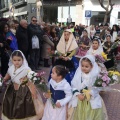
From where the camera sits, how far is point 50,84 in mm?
3631

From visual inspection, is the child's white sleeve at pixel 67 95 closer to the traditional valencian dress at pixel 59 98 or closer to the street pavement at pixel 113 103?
the traditional valencian dress at pixel 59 98

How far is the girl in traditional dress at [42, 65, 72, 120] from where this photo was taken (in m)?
3.46

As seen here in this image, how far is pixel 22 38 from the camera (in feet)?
23.1

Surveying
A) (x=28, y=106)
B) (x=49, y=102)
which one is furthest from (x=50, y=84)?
(x=28, y=106)

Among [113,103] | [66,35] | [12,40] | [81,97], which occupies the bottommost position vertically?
[113,103]

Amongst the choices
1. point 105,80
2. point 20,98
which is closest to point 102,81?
point 105,80

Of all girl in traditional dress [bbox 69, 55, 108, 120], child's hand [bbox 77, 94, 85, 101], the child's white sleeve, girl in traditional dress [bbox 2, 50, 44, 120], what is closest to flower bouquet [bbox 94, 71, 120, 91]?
girl in traditional dress [bbox 69, 55, 108, 120]

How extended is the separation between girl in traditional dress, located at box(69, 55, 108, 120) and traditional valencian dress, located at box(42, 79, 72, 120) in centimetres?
12

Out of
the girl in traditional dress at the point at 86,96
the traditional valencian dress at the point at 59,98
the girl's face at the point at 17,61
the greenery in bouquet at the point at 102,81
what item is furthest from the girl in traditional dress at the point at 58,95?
the girl's face at the point at 17,61

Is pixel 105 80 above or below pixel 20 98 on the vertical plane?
above

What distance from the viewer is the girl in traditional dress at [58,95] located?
136 inches

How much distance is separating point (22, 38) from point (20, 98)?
3538 mm

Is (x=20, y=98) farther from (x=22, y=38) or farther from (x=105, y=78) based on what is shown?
(x=22, y=38)

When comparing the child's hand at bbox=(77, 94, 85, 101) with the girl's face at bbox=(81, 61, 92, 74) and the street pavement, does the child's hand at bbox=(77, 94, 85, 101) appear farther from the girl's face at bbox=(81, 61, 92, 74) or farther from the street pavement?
the street pavement
